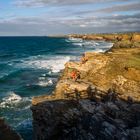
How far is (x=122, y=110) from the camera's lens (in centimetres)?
1623

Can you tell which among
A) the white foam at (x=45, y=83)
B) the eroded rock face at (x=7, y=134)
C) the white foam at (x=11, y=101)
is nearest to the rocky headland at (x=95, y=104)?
the eroded rock face at (x=7, y=134)

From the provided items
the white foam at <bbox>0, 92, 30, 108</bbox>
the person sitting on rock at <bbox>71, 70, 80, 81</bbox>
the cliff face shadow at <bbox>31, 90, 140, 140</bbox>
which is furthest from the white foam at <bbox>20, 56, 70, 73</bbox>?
the cliff face shadow at <bbox>31, 90, 140, 140</bbox>

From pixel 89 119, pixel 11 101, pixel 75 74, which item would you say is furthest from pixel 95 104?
pixel 11 101

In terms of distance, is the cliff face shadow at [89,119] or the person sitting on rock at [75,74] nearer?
the cliff face shadow at [89,119]

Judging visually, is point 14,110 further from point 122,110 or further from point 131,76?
point 122,110

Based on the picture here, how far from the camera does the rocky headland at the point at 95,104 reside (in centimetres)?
1559

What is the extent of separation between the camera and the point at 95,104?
60.8ft

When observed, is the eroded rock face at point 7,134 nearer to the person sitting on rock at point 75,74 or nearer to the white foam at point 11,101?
the person sitting on rock at point 75,74

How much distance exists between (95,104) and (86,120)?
1426 millimetres

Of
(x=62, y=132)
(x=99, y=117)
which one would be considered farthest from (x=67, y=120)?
(x=99, y=117)

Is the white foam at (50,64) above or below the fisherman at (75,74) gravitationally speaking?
below

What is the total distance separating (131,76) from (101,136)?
9.48 m

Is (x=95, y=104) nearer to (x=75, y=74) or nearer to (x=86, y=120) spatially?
(x=86, y=120)

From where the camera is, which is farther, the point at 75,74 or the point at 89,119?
the point at 75,74
